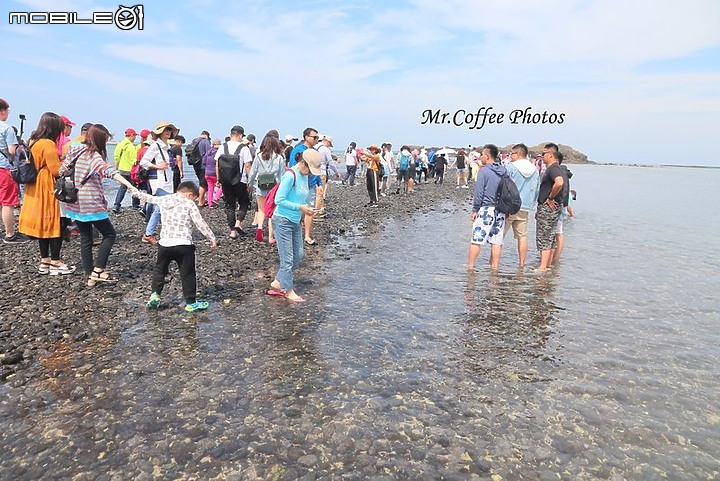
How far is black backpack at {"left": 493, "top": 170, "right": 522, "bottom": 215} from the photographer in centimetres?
898

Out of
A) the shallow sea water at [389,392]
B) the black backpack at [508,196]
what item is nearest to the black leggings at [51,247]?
the shallow sea water at [389,392]

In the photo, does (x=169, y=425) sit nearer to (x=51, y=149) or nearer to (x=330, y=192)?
(x=51, y=149)

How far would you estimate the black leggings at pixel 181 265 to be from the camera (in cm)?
648

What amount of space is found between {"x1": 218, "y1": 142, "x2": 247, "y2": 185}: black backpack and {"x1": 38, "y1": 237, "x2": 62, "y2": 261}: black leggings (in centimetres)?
376

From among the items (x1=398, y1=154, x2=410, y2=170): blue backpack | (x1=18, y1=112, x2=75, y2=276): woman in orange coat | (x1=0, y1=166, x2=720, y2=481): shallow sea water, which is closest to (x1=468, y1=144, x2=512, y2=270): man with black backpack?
(x1=0, y1=166, x2=720, y2=481): shallow sea water

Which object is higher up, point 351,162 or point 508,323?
point 351,162

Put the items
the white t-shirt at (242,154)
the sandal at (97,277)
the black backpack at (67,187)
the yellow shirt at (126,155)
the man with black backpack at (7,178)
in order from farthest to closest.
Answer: the yellow shirt at (126,155) → the white t-shirt at (242,154) → the man with black backpack at (7,178) → the sandal at (97,277) → the black backpack at (67,187)

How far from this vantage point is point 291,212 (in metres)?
7.21

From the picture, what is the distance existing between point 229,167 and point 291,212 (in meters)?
4.17

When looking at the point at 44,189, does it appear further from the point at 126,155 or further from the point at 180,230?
the point at 126,155

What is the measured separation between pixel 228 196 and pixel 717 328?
31.0 feet

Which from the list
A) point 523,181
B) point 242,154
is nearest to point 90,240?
point 242,154

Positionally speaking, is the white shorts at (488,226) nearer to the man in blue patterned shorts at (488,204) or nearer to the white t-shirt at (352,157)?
the man in blue patterned shorts at (488,204)

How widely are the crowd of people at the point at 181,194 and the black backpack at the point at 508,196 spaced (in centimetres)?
14
